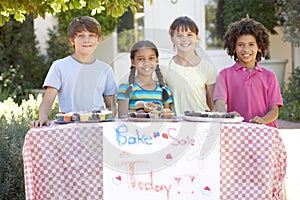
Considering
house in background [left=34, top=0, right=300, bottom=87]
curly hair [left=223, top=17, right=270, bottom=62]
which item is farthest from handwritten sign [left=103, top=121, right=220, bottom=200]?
house in background [left=34, top=0, right=300, bottom=87]

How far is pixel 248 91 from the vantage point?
145 inches

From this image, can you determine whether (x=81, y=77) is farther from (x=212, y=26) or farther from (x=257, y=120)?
(x=212, y=26)

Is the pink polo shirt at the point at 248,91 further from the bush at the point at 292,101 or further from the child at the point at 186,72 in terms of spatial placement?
the bush at the point at 292,101

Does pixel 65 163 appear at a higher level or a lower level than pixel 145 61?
lower

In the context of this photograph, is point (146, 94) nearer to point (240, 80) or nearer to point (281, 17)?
point (240, 80)

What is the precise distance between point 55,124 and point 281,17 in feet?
26.3

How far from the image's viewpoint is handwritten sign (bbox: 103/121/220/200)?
3.17m

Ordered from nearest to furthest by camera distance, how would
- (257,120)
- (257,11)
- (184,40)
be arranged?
(257,120) → (184,40) → (257,11)

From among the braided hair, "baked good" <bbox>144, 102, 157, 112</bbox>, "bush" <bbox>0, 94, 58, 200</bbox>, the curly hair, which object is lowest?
"bush" <bbox>0, 94, 58, 200</bbox>

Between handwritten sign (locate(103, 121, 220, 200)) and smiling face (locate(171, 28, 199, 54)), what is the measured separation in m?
0.64

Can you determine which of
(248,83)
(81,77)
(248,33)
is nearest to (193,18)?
(248,33)

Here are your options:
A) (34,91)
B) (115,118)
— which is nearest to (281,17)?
(34,91)

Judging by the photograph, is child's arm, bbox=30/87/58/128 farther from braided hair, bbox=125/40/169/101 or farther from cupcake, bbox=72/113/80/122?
braided hair, bbox=125/40/169/101

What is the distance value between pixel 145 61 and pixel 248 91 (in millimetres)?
709
